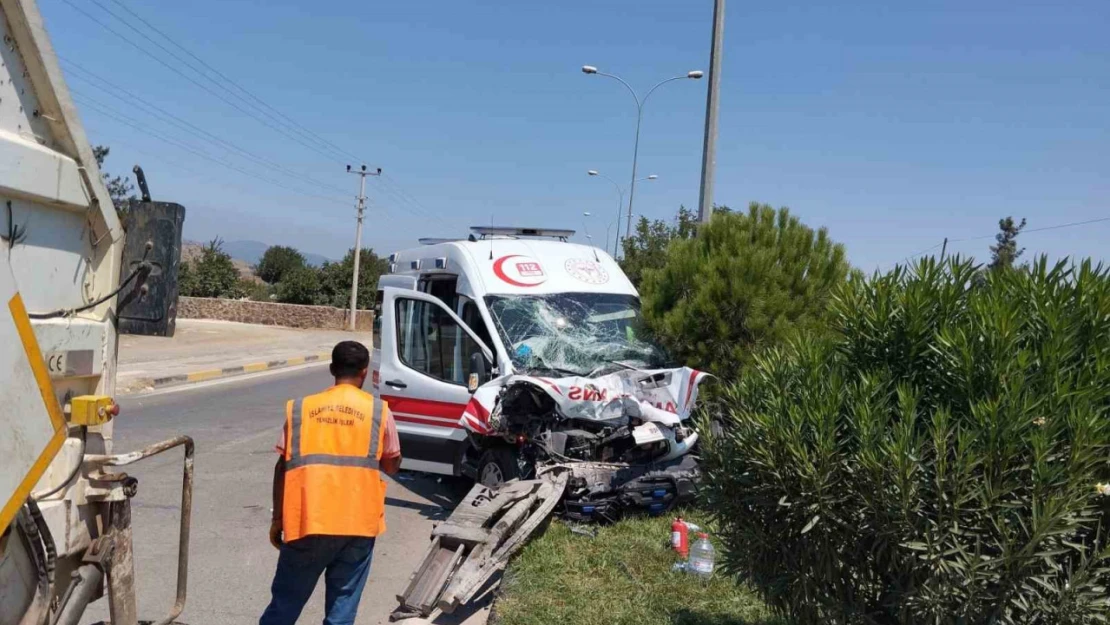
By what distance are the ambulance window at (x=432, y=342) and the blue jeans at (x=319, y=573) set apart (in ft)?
13.3

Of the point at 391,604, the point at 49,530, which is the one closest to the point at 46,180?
the point at 49,530

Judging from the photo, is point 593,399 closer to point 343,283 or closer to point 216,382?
point 216,382

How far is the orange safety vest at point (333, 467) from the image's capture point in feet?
12.1

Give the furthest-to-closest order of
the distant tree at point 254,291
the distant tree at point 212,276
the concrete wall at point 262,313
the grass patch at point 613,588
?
the distant tree at point 254,291, the distant tree at point 212,276, the concrete wall at point 262,313, the grass patch at point 613,588

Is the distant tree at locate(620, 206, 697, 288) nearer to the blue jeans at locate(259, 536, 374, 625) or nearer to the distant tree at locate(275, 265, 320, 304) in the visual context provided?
the blue jeans at locate(259, 536, 374, 625)

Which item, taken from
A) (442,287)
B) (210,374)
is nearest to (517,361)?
(442,287)

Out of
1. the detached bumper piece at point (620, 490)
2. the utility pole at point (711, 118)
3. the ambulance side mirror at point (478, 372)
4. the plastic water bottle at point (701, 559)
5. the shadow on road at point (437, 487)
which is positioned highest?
the utility pole at point (711, 118)

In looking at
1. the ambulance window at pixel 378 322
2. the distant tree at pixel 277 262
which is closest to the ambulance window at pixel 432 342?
the ambulance window at pixel 378 322

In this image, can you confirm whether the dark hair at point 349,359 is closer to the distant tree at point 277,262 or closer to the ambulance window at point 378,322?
the ambulance window at point 378,322

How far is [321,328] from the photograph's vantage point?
41.7 meters

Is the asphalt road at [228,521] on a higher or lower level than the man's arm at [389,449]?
lower

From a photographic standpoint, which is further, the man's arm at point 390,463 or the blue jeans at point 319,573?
the man's arm at point 390,463

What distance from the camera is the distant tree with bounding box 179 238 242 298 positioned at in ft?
144

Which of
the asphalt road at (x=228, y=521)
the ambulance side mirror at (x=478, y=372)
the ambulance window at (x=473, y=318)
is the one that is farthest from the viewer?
the ambulance window at (x=473, y=318)
